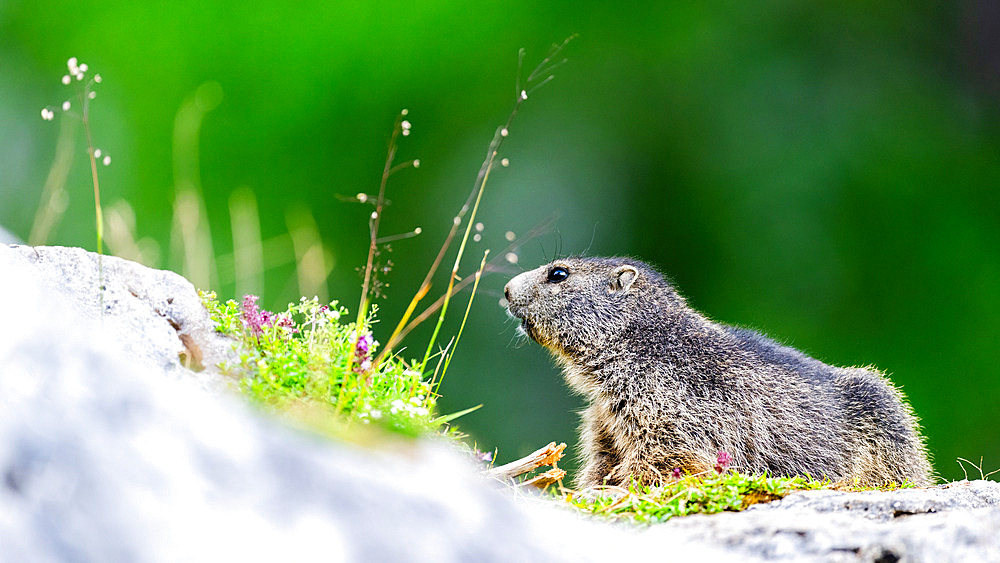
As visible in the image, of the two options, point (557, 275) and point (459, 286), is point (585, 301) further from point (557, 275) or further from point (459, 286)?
point (459, 286)

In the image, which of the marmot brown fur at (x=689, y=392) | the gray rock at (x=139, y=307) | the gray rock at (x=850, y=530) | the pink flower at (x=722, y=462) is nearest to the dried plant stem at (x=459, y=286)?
the gray rock at (x=139, y=307)

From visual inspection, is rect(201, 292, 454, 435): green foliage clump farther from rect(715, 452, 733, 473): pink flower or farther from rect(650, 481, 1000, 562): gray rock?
rect(715, 452, 733, 473): pink flower

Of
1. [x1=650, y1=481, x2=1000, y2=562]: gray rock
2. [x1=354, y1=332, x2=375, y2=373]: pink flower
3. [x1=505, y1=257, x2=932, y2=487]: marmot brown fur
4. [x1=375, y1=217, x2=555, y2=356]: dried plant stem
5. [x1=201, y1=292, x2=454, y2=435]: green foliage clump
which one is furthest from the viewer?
[x1=505, y1=257, x2=932, y2=487]: marmot brown fur

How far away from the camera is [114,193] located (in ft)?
29.6

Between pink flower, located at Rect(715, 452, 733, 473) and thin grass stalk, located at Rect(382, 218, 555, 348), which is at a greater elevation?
thin grass stalk, located at Rect(382, 218, 555, 348)

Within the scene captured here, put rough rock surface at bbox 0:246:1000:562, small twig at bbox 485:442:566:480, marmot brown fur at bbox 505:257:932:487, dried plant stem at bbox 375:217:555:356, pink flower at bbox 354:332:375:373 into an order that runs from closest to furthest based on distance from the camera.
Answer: rough rock surface at bbox 0:246:1000:562 → dried plant stem at bbox 375:217:555:356 → pink flower at bbox 354:332:375:373 → small twig at bbox 485:442:566:480 → marmot brown fur at bbox 505:257:932:487

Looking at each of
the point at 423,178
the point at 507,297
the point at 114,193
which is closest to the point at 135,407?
the point at 507,297

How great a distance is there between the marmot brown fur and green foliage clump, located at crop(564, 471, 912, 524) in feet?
3.56

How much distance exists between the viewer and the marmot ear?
6180mm

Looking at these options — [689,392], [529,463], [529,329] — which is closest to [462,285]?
[529,463]

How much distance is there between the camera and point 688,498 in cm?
386

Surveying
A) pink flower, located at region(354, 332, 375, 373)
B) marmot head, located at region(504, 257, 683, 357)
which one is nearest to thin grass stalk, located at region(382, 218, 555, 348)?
pink flower, located at region(354, 332, 375, 373)

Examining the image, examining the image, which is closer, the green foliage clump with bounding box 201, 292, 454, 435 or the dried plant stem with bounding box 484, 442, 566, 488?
the green foliage clump with bounding box 201, 292, 454, 435

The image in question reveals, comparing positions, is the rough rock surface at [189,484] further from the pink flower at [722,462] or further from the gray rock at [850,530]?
the pink flower at [722,462]
